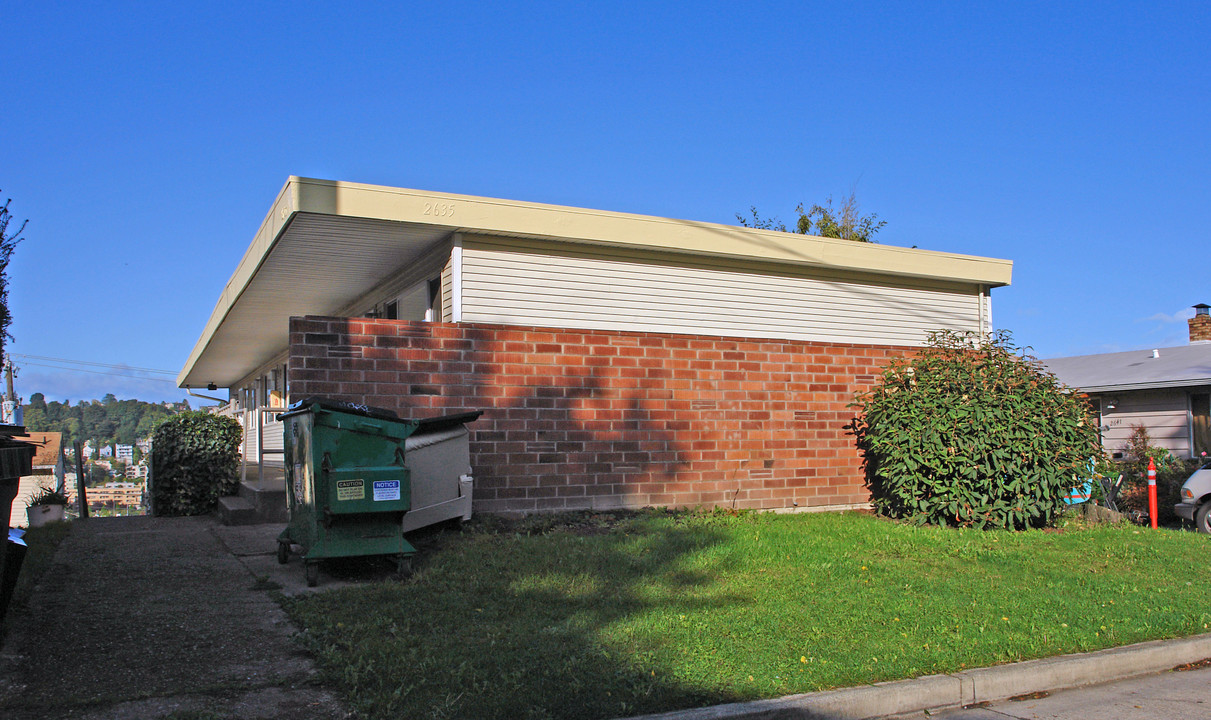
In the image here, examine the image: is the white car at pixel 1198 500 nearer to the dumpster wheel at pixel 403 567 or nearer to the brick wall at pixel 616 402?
the brick wall at pixel 616 402

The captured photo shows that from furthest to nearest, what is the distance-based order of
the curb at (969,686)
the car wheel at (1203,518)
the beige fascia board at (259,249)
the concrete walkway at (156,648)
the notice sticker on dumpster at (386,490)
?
the car wheel at (1203,518)
the beige fascia board at (259,249)
the notice sticker on dumpster at (386,490)
the curb at (969,686)
the concrete walkway at (156,648)

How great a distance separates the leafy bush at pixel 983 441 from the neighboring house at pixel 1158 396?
6.80 meters

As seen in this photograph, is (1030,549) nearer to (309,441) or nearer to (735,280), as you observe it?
(735,280)

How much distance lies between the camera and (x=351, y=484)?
7309 mm

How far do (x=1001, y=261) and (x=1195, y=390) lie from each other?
7.50 metres

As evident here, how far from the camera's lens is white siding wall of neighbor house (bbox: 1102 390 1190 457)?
1877 cm

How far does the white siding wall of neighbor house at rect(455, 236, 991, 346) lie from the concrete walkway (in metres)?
4.56

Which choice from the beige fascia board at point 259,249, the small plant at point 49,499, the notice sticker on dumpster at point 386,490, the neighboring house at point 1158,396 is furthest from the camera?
the neighboring house at point 1158,396

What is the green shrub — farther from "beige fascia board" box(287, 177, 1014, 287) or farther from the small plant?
the small plant

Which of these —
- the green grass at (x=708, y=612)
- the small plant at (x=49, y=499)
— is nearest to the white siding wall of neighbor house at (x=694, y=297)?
the green grass at (x=708, y=612)

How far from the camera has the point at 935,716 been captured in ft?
16.9

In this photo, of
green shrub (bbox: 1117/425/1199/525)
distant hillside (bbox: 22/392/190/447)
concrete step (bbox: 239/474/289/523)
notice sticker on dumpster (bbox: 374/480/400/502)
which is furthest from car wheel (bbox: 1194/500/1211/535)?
distant hillside (bbox: 22/392/190/447)

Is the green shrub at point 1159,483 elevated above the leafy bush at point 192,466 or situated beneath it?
situated beneath

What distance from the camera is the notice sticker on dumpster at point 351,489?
7277mm
